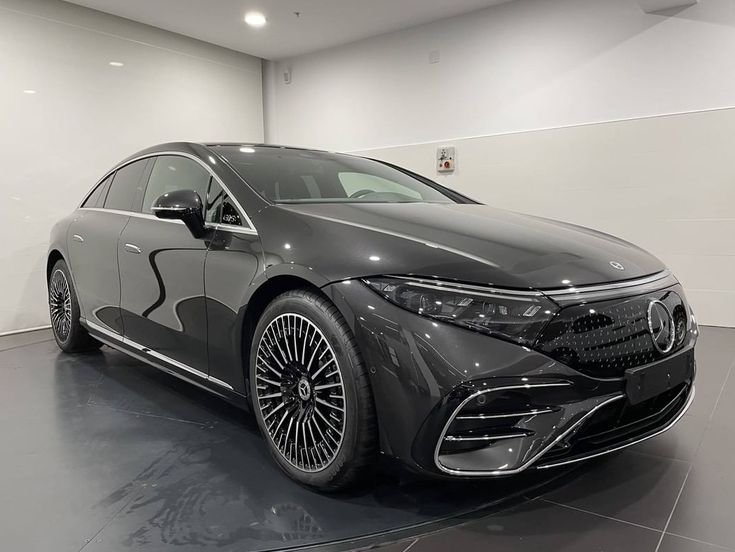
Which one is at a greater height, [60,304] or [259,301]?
[259,301]

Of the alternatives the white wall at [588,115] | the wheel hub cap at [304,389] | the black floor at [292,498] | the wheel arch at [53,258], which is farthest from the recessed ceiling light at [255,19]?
the wheel hub cap at [304,389]

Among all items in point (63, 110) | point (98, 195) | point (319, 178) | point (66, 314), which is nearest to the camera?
point (319, 178)

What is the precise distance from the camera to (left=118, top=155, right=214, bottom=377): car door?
1.95m

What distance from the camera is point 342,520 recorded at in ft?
4.83

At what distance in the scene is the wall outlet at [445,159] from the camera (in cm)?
499

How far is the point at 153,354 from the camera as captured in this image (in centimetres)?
224

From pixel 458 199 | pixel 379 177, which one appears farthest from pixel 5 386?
pixel 458 199

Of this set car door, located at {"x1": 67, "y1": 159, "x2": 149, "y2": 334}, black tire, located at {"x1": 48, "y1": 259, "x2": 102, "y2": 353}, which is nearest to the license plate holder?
car door, located at {"x1": 67, "y1": 159, "x2": 149, "y2": 334}

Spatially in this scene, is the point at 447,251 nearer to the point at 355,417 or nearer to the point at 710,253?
the point at 355,417

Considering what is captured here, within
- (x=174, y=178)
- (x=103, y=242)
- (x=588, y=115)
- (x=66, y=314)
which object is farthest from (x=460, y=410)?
(x=588, y=115)

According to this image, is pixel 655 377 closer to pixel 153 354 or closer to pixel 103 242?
pixel 153 354

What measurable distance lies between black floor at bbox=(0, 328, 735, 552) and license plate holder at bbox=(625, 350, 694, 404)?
353 mm

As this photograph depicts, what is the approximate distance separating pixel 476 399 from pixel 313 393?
0.48m

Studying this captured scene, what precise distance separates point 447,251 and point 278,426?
732 millimetres
